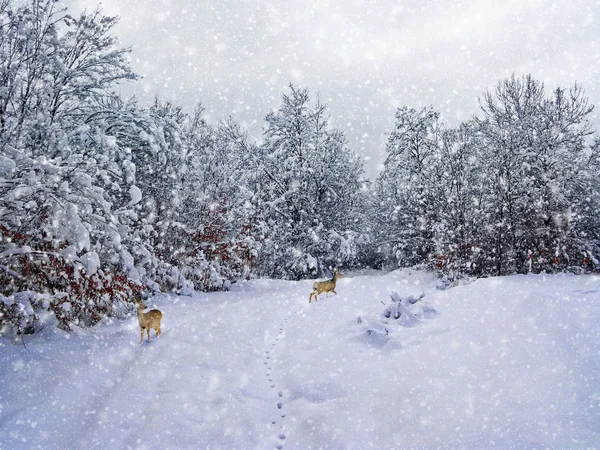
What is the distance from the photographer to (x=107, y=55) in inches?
317

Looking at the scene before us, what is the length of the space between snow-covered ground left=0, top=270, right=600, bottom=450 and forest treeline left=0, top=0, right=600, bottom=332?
4.21 ft

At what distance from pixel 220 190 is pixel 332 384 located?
10754mm

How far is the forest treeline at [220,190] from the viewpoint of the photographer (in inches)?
209

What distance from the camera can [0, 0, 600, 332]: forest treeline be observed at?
532cm

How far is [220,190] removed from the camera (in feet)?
47.0

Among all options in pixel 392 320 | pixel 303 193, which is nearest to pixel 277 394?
pixel 392 320

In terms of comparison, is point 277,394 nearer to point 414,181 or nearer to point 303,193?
point 303,193

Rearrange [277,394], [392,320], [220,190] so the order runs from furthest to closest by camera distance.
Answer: [220,190] → [392,320] → [277,394]

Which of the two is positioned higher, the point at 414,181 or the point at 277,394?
the point at 414,181

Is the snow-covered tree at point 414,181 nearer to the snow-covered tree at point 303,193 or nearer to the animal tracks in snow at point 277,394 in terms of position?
the snow-covered tree at point 303,193

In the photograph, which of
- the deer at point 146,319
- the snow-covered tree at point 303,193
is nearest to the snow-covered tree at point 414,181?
the snow-covered tree at point 303,193

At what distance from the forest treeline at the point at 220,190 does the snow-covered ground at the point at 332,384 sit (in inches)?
50.5

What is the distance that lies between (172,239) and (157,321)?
6.49m

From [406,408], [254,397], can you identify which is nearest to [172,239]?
[254,397]
